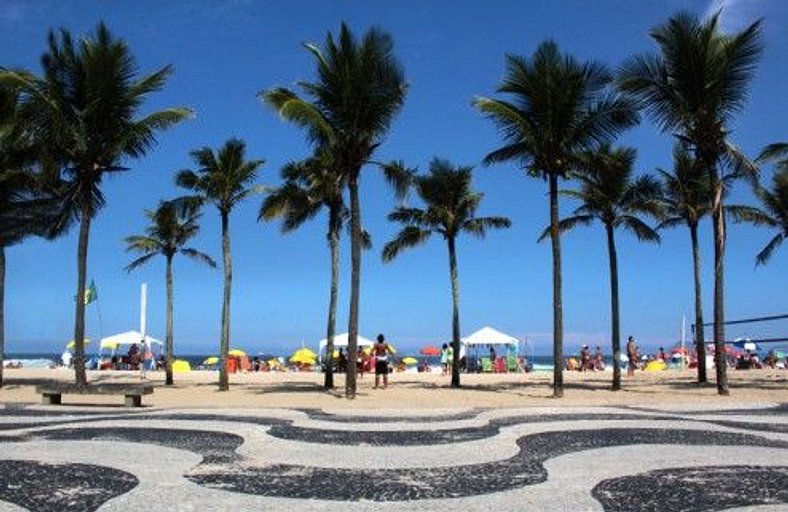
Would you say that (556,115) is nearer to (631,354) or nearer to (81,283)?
(81,283)

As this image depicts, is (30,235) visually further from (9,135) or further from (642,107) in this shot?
(642,107)

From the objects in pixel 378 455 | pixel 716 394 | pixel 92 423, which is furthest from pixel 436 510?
pixel 716 394

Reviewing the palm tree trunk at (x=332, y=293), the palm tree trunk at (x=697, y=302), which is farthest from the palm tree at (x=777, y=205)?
the palm tree trunk at (x=332, y=293)

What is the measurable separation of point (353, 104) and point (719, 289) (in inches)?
408

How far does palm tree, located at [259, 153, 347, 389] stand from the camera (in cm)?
2544

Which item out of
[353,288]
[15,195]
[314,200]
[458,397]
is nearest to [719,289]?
[458,397]

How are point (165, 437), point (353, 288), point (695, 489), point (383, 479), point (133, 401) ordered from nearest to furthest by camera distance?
point (695, 489) < point (383, 479) < point (165, 437) < point (133, 401) < point (353, 288)

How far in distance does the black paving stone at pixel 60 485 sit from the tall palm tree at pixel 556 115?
14.2m

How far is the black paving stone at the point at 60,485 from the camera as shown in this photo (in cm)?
685

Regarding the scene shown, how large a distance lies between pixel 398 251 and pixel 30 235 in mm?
12642

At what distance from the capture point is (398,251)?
28.7m

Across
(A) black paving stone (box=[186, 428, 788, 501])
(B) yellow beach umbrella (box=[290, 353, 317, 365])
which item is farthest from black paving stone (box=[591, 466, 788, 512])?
(B) yellow beach umbrella (box=[290, 353, 317, 365])

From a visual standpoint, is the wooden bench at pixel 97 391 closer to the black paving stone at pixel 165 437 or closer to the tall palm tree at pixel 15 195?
the black paving stone at pixel 165 437

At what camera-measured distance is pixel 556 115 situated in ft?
68.3
